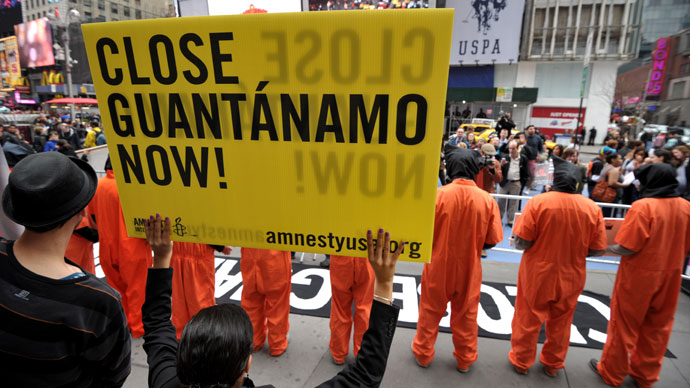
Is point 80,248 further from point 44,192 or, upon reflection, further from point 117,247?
point 44,192

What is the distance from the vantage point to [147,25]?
1.53 m

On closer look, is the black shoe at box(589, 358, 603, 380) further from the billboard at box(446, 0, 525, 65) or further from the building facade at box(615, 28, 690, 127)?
the building facade at box(615, 28, 690, 127)

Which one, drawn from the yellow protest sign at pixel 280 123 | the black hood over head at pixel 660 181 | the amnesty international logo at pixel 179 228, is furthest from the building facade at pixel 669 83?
the amnesty international logo at pixel 179 228

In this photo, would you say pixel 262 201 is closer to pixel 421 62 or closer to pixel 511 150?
pixel 421 62

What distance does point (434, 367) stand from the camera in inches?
145

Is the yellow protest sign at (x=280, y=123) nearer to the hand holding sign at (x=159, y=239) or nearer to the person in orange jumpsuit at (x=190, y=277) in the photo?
the hand holding sign at (x=159, y=239)

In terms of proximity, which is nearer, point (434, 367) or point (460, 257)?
point (460, 257)

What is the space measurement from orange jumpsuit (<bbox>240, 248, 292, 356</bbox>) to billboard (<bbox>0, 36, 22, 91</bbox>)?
46.3 metres

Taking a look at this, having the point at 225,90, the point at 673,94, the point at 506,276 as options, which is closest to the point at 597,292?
the point at 506,276

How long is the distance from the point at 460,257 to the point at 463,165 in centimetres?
89

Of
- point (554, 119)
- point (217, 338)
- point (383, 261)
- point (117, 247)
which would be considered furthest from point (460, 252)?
point (554, 119)

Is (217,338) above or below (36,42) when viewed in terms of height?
below

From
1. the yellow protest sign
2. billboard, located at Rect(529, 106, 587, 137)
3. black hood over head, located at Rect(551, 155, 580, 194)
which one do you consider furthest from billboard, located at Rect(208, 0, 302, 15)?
billboard, located at Rect(529, 106, 587, 137)

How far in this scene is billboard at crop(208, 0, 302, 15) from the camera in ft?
28.4
